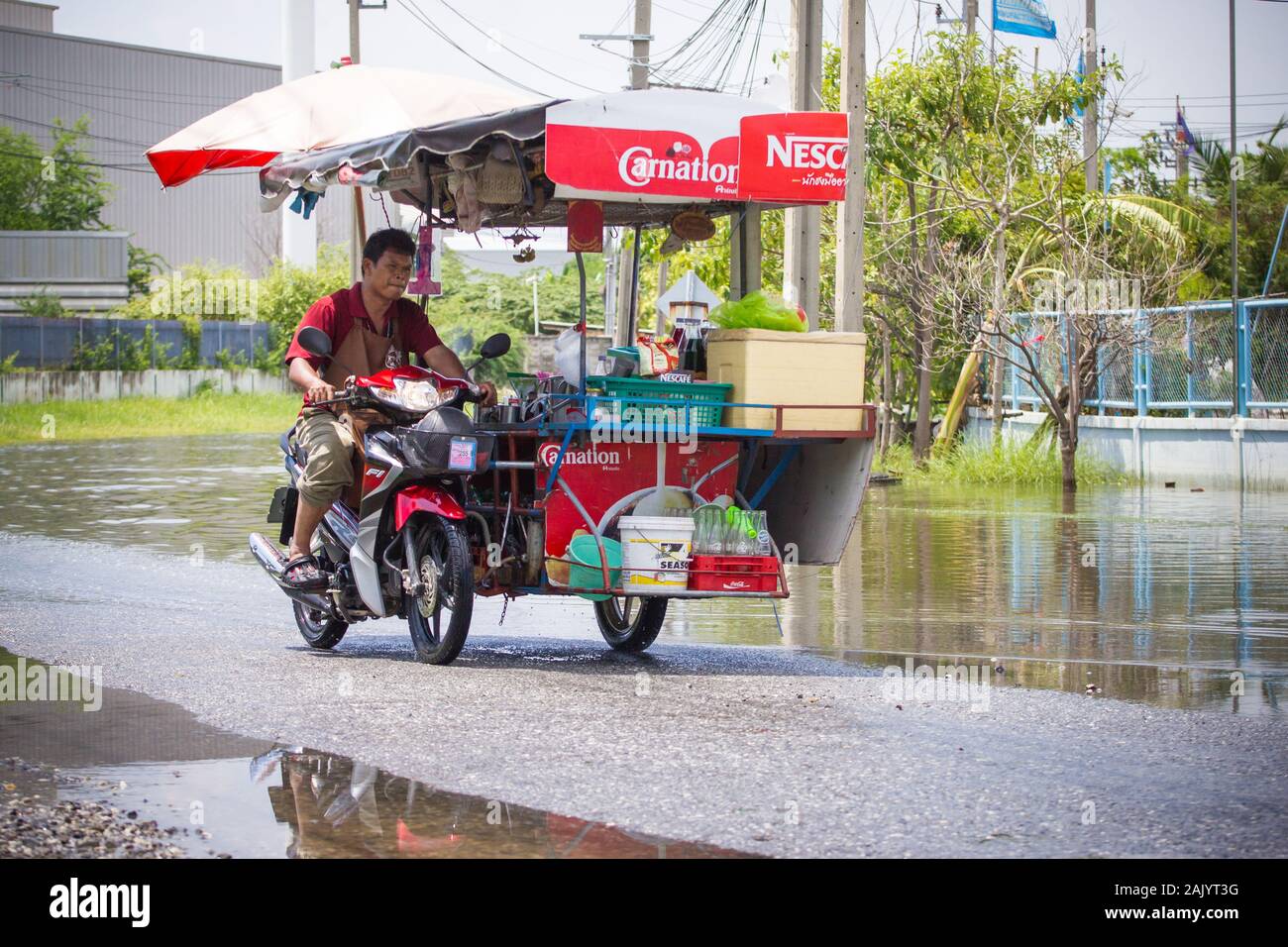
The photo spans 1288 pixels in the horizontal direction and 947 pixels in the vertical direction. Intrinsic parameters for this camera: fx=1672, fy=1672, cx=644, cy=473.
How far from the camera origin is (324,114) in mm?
10141

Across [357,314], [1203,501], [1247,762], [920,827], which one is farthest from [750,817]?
[1203,501]

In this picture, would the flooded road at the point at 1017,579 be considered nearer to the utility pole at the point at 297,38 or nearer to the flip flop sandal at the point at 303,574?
the flip flop sandal at the point at 303,574

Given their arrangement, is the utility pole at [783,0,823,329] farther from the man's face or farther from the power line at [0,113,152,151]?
the power line at [0,113,152,151]

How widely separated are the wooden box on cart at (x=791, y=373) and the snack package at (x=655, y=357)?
0.30 metres

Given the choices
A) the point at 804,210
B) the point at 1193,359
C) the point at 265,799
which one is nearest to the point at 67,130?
the point at 1193,359

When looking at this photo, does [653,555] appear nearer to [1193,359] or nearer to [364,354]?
[364,354]

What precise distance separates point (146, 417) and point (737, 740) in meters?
39.1

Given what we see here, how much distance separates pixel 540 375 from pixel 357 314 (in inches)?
43.2

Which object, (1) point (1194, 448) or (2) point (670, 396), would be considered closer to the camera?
(2) point (670, 396)

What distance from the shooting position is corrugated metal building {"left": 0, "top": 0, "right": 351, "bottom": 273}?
62500 mm

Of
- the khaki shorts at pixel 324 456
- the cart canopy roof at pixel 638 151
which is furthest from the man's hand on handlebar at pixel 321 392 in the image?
the cart canopy roof at pixel 638 151

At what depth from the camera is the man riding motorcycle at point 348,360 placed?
9.06m

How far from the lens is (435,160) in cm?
959

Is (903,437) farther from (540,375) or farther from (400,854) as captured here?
(400,854)
